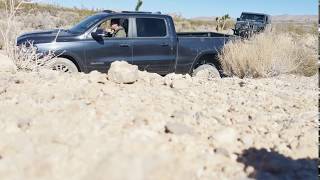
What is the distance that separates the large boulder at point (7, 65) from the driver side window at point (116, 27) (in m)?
2.74

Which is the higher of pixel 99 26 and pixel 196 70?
pixel 99 26

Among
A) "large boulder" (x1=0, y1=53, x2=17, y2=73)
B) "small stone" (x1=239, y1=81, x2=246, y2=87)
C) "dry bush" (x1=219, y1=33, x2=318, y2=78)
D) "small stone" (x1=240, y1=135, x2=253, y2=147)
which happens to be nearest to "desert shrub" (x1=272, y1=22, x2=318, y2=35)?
"dry bush" (x1=219, y1=33, x2=318, y2=78)

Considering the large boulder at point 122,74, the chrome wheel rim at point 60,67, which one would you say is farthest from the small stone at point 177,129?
the chrome wheel rim at point 60,67

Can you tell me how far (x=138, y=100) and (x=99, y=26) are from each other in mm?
4597

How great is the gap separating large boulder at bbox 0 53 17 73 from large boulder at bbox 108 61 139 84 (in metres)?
1.60

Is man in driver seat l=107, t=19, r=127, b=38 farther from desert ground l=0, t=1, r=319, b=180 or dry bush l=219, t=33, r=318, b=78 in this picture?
desert ground l=0, t=1, r=319, b=180

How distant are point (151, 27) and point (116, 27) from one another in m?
0.77

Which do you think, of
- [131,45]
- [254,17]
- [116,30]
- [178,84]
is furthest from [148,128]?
[254,17]

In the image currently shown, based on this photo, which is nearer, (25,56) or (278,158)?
(278,158)

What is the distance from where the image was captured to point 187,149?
4.15 meters

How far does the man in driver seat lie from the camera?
32.2 feet

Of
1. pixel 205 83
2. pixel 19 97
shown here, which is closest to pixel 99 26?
pixel 205 83

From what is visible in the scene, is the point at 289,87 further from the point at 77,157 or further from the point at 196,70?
the point at 77,157

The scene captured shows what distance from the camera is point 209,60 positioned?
10.8 meters
